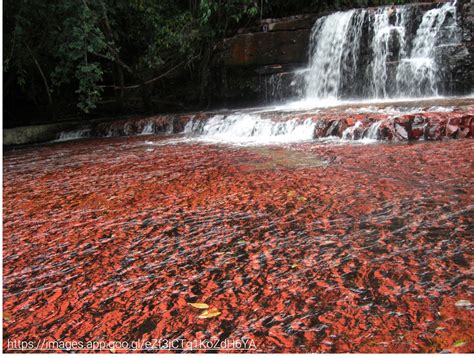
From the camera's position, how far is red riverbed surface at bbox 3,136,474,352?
5.13 feet

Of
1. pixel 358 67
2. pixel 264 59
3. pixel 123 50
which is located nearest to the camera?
pixel 358 67

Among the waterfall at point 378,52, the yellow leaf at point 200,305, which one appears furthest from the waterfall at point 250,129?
the yellow leaf at point 200,305

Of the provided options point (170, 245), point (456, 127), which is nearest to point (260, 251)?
point (170, 245)

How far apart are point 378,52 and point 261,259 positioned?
10010mm

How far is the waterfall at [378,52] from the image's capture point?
32.3 ft

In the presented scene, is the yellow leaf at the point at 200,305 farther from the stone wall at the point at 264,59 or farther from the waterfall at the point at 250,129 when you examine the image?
the stone wall at the point at 264,59

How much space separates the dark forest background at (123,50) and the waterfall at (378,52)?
2.55 metres

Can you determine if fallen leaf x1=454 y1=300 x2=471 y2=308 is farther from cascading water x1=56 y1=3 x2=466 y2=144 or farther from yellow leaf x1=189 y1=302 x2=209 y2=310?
cascading water x1=56 y1=3 x2=466 y2=144

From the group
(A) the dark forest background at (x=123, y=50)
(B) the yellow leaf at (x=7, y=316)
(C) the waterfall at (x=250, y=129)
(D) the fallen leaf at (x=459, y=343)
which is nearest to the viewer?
(D) the fallen leaf at (x=459, y=343)

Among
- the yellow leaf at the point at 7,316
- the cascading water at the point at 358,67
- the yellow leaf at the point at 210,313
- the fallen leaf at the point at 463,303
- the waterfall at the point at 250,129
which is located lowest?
the yellow leaf at the point at 7,316

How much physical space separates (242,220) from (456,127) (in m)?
3.89

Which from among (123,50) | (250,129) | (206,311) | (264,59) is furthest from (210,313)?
(123,50)

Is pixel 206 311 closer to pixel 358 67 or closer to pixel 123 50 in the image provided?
pixel 358 67

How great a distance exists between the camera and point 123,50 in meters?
15.1
